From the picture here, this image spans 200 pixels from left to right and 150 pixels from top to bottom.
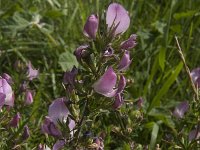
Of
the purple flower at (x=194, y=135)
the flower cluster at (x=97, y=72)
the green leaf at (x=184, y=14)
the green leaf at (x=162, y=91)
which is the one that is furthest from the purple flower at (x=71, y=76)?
the green leaf at (x=184, y=14)

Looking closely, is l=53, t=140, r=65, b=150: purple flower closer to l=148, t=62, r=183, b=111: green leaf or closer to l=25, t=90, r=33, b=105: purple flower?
l=25, t=90, r=33, b=105: purple flower

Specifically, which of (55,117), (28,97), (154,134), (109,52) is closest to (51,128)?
(55,117)

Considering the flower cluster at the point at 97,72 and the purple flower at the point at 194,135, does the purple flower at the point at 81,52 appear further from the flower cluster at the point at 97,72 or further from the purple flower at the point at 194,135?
the purple flower at the point at 194,135

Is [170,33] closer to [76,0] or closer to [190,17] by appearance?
[190,17]

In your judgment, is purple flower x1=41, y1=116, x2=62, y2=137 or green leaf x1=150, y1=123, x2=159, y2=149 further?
green leaf x1=150, y1=123, x2=159, y2=149

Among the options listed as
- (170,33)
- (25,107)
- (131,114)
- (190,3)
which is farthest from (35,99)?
(190,3)

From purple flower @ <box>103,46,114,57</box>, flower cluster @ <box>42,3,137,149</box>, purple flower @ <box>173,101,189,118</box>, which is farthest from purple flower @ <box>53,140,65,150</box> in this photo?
purple flower @ <box>173,101,189,118</box>

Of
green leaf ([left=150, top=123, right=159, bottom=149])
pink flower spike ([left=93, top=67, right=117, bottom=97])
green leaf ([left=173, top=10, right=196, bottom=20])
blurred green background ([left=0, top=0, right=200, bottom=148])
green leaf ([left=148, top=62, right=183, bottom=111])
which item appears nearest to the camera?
pink flower spike ([left=93, top=67, right=117, bottom=97])

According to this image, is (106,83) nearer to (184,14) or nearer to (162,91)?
(162,91)
